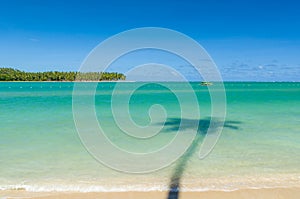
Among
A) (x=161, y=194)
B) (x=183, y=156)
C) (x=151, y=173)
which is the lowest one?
(x=183, y=156)

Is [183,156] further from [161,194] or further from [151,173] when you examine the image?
[161,194]

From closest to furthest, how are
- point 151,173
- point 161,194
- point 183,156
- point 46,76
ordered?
point 161,194 → point 151,173 → point 183,156 → point 46,76

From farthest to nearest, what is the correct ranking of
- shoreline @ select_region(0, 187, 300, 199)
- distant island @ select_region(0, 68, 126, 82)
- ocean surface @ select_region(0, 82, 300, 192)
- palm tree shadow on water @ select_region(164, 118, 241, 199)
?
1. distant island @ select_region(0, 68, 126, 82)
2. ocean surface @ select_region(0, 82, 300, 192)
3. palm tree shadow on water @ select_region(164, 118, 241, 199)
4. shoreline @ select_region(0, 187, 300, 199)

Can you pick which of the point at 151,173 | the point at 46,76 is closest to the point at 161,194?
the point at 151,173

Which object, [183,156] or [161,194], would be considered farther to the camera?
[183,156]

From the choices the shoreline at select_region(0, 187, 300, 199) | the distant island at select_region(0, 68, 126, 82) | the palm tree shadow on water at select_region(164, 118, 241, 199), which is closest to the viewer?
the shoreline at select_region(0, 187, 300, 199)

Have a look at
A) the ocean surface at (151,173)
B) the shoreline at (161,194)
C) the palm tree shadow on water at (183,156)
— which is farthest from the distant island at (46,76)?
the shoreline at (161,194)

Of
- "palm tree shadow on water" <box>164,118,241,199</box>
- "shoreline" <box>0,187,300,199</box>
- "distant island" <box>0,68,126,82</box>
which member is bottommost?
"distant island" <box>0,68,126,82</box>

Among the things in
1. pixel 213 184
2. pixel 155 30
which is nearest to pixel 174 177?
pixel 213 184

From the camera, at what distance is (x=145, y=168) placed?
8.07 m

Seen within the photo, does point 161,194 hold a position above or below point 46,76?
above

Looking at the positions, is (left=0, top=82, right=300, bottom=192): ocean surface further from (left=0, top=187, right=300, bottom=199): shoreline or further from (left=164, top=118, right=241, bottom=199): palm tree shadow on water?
(left=0, top=187, right=300, bottom=199): shoreline

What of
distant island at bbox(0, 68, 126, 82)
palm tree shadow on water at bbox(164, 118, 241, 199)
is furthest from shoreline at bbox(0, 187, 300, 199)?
distant island at bbox(0, 68, 126, 82)

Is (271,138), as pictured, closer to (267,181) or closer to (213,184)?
(267,181)
